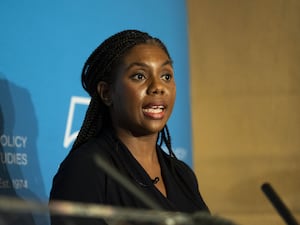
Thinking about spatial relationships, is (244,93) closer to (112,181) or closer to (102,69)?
(102,69)

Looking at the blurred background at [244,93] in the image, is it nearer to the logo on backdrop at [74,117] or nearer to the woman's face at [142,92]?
the logo on backdrop at [74,117]

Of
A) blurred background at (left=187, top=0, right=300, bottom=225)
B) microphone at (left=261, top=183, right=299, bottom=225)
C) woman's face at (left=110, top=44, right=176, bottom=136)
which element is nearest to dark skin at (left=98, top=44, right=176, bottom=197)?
woman's face at (left=110, top=44, right=176, bottom=136)

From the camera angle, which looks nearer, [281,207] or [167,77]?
[281,207]

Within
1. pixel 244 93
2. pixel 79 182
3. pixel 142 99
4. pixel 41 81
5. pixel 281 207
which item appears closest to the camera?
pixel 281 207

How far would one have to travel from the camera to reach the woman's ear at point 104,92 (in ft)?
4.05

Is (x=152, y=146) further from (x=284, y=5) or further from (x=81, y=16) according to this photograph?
(x=284, y=5)

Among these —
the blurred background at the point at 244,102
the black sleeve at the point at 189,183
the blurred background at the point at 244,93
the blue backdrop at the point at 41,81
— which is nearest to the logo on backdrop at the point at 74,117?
the blue backdrop at the point at 41,81

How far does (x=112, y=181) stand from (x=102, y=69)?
29 cm

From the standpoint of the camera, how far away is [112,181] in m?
1.06

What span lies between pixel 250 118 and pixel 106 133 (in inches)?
40.6

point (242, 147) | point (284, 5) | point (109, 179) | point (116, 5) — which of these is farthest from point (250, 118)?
point (109, 179)

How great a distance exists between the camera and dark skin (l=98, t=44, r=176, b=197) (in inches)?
46.1

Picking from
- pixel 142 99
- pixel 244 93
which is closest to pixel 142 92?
pixel 142 99

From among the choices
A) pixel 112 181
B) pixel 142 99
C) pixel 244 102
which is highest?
pixel 142 99
